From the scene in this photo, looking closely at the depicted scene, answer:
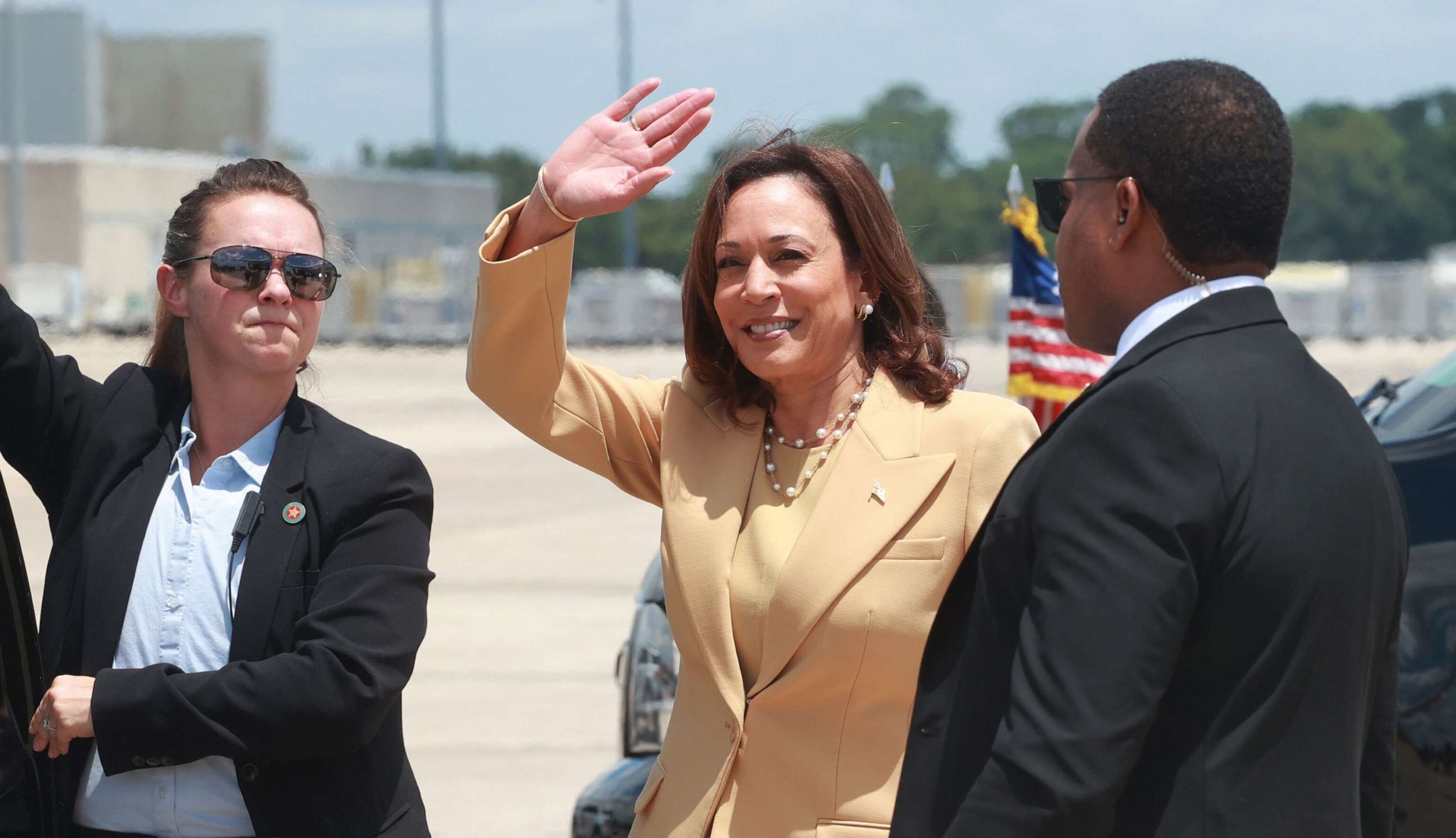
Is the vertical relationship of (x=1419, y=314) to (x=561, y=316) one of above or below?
below

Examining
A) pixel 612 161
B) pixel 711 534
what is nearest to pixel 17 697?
pixel 711 534

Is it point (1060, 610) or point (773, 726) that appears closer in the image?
point (1060, 610)

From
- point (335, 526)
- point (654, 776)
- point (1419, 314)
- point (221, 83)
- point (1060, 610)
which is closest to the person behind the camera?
point (1060, 610)

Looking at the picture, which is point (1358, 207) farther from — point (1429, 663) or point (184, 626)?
point (184, 626)

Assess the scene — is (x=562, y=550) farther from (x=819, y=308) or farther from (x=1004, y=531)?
(x=1004, y=531)

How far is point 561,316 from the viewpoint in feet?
9.82

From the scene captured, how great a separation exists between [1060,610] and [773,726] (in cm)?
98

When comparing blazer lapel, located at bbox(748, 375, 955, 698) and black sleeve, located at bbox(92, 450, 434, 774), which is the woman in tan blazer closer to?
blazer lapel, located at bbox(748, 375, 955, 698)

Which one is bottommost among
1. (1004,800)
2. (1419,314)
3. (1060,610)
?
(1419,314)

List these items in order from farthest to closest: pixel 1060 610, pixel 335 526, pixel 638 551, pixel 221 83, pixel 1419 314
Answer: pixel 221 83 < pixel 1419 314 < pixel 638 551 < pixel 335 526 < pixel 1060 610

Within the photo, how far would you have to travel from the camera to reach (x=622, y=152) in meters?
2.94

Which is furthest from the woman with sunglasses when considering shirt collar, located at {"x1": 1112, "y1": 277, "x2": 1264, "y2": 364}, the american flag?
the american flag

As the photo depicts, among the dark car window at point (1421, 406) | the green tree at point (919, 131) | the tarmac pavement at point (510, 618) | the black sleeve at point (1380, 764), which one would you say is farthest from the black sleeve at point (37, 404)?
the green tree at point (919, 131)

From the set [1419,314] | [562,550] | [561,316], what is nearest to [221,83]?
[1419,314]
